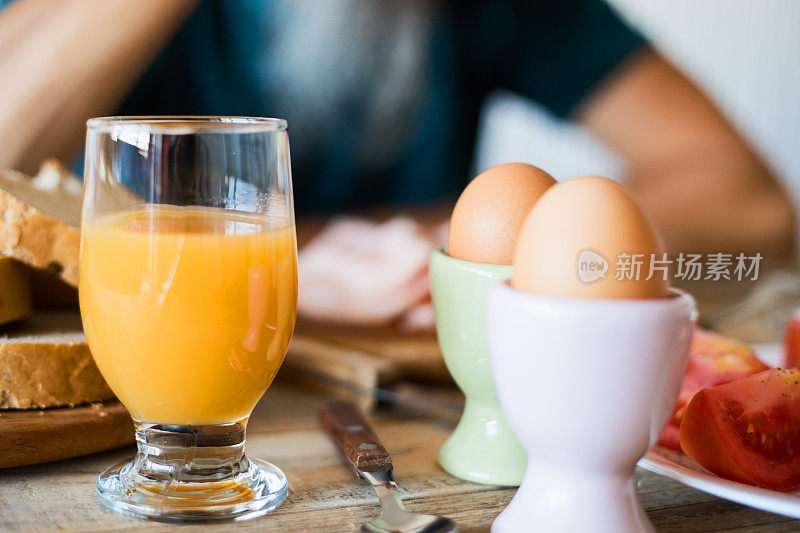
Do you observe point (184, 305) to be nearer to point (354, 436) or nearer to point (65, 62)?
point (354, 436)

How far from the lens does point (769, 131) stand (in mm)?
3820

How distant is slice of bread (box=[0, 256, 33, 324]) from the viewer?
0.67m

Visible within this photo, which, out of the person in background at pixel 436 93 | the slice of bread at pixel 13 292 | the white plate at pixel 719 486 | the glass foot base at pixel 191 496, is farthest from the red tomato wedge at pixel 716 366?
the person in background at pixel 436 93

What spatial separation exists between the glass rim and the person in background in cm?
122

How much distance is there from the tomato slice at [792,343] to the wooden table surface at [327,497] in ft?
1.06

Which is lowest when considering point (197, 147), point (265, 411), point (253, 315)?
point (265, 411)

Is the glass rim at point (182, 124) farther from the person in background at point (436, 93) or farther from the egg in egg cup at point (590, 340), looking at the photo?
the person in background at point (436, 93)

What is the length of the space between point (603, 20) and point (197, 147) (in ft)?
5.74

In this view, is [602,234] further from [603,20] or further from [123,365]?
[603,20]

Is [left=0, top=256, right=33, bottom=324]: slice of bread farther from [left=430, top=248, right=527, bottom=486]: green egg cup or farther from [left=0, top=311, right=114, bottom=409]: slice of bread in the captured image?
[left=430, top=248, right=527, bottom=486]: green egg cup

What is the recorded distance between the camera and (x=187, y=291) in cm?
55

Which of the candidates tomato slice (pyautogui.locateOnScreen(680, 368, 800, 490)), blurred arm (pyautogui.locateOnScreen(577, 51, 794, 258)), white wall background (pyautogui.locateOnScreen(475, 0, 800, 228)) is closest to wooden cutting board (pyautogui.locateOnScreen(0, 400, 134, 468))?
tomato slice (pyautogui.locateOnScreen(680, 368, 800, 490))

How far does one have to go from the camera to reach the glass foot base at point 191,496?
21.4 inches

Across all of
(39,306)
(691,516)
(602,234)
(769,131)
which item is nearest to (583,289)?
(602,234)
